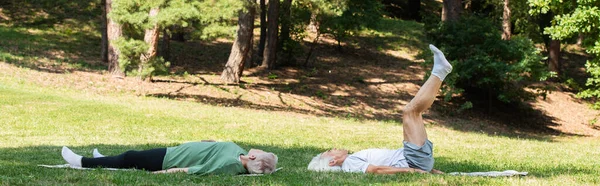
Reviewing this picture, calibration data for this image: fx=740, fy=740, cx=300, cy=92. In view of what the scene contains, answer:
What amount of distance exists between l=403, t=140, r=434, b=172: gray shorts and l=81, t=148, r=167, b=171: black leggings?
8.66 ft

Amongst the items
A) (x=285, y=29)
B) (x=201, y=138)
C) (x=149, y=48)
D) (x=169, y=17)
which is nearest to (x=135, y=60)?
(x=149, y=48)

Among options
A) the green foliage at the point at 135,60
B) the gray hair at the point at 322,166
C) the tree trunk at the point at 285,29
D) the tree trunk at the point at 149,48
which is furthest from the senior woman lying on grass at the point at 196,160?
the tree trunk at the point at 285,29

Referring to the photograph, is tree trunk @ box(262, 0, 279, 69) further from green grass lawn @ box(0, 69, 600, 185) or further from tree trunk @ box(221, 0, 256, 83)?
green grass lawn @ box(0, 69, 600, 185)

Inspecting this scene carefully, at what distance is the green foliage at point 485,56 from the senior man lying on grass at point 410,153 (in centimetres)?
1755

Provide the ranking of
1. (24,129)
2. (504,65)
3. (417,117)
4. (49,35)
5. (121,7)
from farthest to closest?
(49,35) < (504,65) < (121,7) < (24,129) < (417,117)

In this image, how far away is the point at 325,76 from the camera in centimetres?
3028

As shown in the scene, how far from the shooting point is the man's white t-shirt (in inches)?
314

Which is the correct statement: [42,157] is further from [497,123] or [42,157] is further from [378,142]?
[497,123]

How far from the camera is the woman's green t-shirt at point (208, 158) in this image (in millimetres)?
7609

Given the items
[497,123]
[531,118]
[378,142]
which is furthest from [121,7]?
[531,118]

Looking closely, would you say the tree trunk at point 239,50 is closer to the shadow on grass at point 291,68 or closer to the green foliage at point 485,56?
the shadow on grass at point 291,68

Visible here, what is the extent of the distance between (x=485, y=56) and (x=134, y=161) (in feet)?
62.7

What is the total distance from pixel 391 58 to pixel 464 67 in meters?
9.17

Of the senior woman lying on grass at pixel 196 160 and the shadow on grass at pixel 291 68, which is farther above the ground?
the senior woman lying on grass at pixel 196 160
